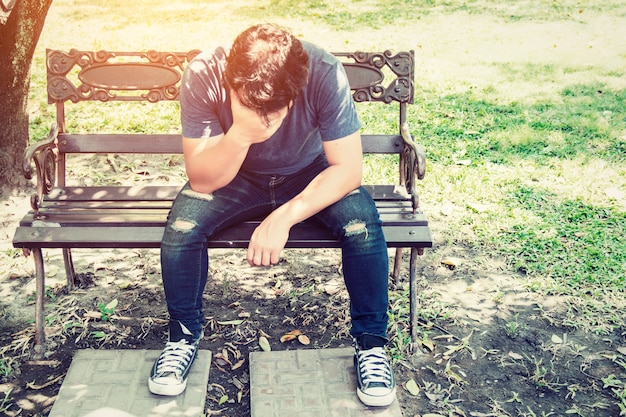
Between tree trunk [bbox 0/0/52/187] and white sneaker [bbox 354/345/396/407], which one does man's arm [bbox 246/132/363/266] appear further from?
tree trunk [bbox 0/0/52/187]

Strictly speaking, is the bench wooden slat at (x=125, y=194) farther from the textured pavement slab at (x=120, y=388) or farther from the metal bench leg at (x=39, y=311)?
the textured pavement slab at (x=120, y=388)

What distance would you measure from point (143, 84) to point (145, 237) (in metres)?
1.07

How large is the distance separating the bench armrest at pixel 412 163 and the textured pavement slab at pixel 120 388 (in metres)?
1.33

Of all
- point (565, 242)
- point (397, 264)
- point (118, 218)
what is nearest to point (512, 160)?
point (565, 242)

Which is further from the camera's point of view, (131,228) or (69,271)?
(69,271)

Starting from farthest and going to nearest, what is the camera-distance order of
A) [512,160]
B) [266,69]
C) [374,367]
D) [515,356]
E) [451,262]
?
[512,160] < [451,262] < [515,356] < [374,367] < [266,69]

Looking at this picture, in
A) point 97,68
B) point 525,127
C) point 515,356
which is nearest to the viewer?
point 515,356

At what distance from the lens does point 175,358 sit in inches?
114

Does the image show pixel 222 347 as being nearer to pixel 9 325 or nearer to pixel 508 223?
pixel 9 325

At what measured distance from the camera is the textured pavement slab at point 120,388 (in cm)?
277

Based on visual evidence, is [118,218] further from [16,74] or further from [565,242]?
[565,242]

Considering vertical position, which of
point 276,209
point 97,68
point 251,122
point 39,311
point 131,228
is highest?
point 97,68

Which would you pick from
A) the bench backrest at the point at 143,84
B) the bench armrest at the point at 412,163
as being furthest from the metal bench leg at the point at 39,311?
the bench armrest at the point at 412,163

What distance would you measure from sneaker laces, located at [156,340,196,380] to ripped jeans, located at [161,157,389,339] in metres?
0.08
